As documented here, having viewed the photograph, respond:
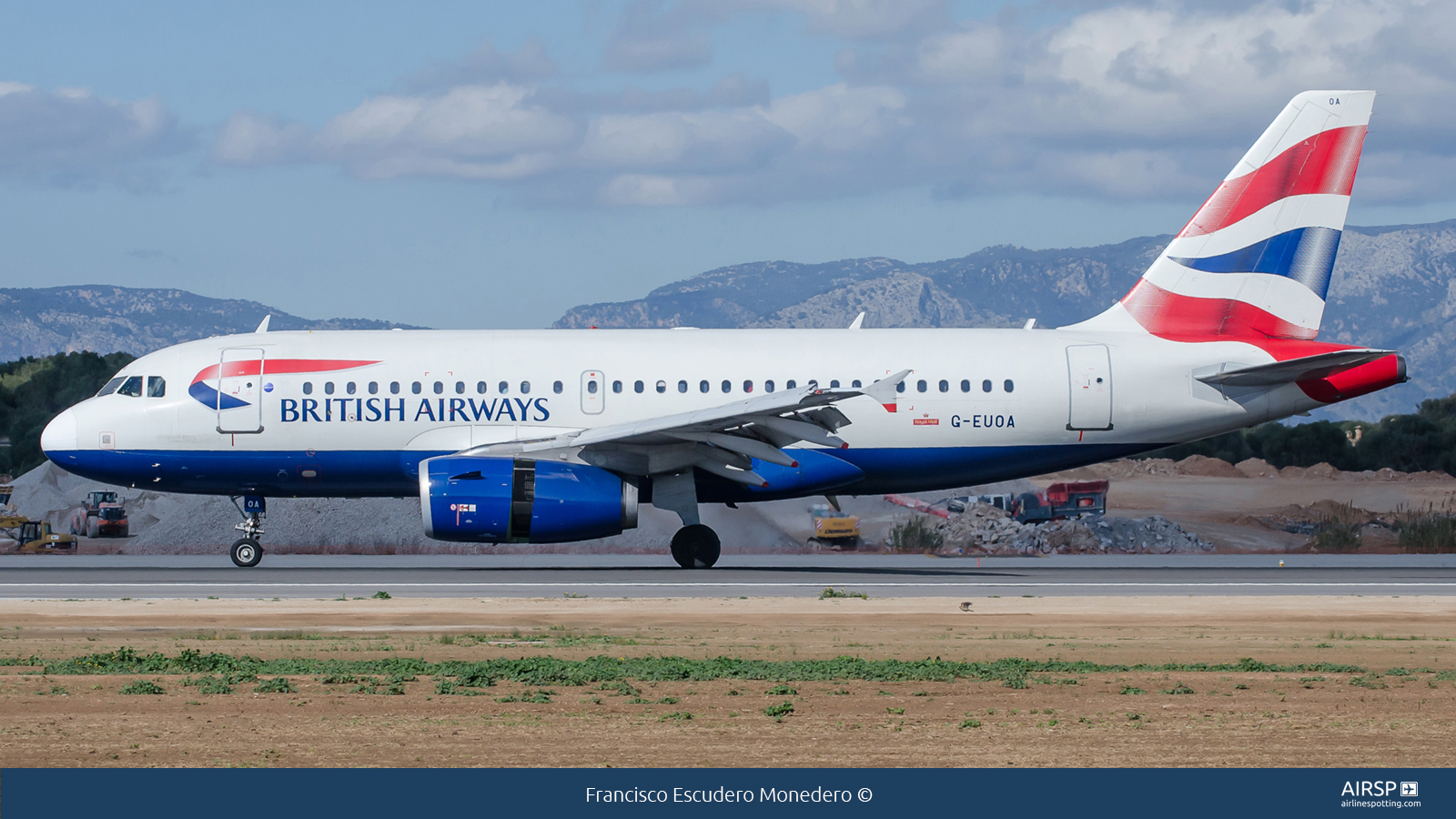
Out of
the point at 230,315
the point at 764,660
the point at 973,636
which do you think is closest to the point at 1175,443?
the point at 973,636

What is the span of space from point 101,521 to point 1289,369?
1037 inches

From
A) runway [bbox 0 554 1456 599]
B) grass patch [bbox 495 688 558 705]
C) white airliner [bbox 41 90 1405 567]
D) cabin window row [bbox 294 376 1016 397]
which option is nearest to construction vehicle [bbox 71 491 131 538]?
runway [bbox 0 554 1456 599]

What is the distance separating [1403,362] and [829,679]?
58.9 ft

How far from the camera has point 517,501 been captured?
74.8 ft

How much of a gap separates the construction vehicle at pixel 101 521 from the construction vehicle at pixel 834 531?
53.5 ft

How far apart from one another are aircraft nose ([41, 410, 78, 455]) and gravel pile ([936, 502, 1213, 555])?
17.4 m

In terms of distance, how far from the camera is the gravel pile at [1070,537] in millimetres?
32281

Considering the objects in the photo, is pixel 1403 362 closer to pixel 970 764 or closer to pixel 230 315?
pixel 970 764

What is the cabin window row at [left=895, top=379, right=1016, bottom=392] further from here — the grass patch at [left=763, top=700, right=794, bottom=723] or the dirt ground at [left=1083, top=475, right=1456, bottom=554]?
the grass patch at [left=763, top=700, right=794, bottom=723]

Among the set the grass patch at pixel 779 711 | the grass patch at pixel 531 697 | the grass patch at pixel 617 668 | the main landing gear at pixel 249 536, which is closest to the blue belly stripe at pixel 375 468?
the main landing gear at pixel 249 536

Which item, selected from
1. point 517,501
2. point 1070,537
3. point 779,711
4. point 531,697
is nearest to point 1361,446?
point 1070,537

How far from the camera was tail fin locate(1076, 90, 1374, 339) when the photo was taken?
26.5m

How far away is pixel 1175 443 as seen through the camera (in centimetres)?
2620

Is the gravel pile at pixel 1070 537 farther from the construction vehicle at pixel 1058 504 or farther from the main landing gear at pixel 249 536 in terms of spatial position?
the main landing gear at pixel 249 536
